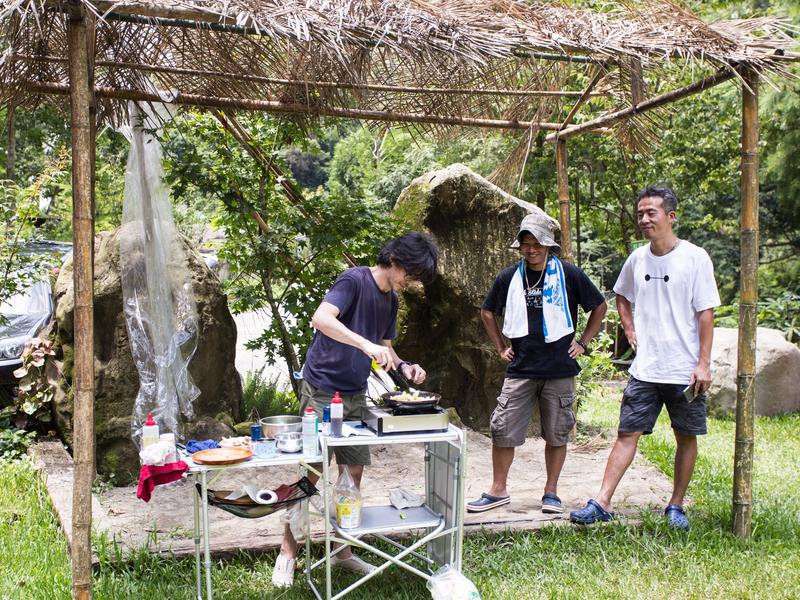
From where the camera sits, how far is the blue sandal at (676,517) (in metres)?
4.47

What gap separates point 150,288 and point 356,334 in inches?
89.8

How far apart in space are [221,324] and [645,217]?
128 inches

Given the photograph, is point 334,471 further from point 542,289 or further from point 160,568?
point 542,289

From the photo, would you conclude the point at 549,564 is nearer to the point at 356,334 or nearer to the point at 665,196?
the point at 356,334

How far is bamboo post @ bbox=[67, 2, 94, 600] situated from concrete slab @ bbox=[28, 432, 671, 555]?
0.72 metres

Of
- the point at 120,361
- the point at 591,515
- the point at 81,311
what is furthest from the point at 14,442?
the point at 591,515

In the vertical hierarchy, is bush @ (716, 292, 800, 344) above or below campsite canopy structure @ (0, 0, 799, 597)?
below

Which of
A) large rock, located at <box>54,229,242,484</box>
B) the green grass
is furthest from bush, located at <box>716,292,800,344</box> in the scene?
large rock, located at <box>54,229,242,484</box>

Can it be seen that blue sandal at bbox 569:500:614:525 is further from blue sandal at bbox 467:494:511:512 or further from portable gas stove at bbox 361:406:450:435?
portable gas stove at bbox 361:406:450:435

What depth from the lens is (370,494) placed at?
17.5 ft

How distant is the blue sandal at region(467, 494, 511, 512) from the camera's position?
186 inches

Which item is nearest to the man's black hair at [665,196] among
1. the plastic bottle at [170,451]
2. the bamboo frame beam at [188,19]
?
the bamboo frame beam at [188,19]

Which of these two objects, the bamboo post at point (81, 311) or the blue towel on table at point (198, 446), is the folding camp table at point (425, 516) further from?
the bamboo post at point (81, 311)

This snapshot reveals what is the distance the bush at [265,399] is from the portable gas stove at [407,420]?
318 cm
